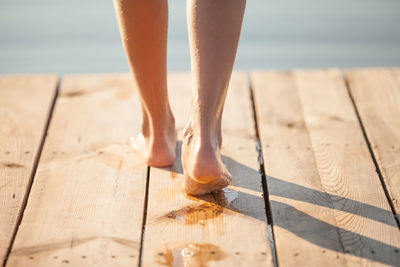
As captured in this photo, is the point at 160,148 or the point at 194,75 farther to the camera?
the point at 160,148

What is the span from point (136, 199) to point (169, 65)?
1.34 metres

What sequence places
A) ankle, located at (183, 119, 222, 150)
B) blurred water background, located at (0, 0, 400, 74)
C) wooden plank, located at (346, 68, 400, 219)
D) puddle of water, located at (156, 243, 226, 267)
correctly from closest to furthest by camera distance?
1. puddle of water, located at (156, 243, 226, 267)
2. ankle, located at (183, 119, 222, 150)
3. wooden plank, located at (346, 68, 400, 219)
4. blurred water background, located at (0, 0, 400, 74)

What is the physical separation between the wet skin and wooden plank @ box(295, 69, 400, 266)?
11.5 inches

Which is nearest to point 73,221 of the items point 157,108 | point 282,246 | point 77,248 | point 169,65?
point 77,248

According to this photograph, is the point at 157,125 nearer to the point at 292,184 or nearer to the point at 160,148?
the point at 160,148

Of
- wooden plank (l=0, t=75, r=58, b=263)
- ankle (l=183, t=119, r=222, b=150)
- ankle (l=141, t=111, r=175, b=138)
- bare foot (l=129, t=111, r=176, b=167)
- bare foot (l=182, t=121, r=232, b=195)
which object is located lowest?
wooden plank (l=0, t=75, r=58, b=263)

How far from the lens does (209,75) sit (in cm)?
132

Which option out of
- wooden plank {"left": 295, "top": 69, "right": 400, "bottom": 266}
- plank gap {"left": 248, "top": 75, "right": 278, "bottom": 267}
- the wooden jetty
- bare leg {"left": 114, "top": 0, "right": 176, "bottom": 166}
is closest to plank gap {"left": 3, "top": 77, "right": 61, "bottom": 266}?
the wooden jetty

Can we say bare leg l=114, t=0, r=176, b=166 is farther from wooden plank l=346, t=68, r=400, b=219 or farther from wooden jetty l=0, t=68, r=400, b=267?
wooden plank l=346, t=68, r=400, b=219

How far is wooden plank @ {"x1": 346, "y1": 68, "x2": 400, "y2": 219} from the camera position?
5.11ft

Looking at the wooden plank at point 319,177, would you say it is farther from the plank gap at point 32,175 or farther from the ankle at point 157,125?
the plank gap at point 32,175

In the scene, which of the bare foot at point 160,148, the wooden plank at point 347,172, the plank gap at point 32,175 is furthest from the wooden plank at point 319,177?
the plank gap at point 32,175

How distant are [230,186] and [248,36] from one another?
1.56 metres

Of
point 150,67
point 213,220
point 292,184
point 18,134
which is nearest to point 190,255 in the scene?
point 213,220
